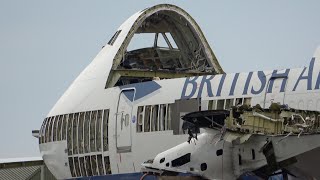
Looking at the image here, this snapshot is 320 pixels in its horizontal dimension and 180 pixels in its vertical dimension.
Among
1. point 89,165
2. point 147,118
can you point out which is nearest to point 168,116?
point 147,118

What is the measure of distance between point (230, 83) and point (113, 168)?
6.56 m

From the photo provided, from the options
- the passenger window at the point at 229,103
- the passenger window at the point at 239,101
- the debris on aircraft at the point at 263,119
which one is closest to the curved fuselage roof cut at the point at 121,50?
the passenger window at the point at 229,103

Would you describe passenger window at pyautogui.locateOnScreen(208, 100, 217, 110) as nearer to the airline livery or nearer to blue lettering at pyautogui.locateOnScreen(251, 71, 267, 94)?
the airline livery

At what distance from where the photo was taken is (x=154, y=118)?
3061cm

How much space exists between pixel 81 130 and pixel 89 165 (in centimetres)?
142

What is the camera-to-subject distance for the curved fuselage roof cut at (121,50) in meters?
35.1

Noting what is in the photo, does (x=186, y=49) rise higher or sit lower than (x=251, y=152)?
higher

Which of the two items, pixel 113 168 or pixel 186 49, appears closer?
pixel 113 168

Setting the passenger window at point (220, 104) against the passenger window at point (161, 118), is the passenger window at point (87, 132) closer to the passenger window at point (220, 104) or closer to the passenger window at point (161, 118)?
the passenger window at point (161, 118)

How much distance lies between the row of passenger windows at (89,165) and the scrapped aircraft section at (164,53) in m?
3.23

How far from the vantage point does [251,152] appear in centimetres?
2142

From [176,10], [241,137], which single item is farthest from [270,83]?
[176,10]

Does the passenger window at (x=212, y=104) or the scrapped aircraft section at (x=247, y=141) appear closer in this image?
the scrapped aircraft section at (x=247, y=141)

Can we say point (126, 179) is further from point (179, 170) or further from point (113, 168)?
point (179, 170)
